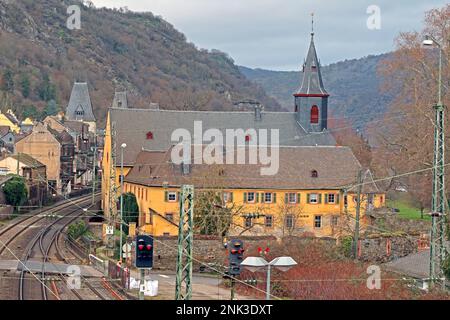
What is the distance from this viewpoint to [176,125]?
7556 centimetres

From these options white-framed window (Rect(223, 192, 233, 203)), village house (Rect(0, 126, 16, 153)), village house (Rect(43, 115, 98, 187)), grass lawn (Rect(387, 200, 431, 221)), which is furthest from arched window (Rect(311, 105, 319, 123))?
village house (Rect(0, 126, 16, 153))

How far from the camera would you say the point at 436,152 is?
2866 cm

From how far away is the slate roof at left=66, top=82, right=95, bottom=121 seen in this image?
480ft

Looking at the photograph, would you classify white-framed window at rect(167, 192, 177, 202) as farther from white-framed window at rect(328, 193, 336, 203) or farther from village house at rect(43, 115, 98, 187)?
village house at rect(43, 115, 98, 187)

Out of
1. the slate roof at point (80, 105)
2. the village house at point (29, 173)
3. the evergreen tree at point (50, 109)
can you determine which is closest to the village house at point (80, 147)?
the village house at point (29, 173)

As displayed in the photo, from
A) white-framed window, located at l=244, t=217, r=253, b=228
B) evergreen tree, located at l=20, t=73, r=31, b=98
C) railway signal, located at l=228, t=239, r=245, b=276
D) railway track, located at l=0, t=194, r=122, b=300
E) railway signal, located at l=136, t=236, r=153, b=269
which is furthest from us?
evergreen tree, located at l=20, t=73, r=31, b=98

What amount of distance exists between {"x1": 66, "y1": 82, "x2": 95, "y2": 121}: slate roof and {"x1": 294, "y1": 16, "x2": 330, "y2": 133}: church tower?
6877cm

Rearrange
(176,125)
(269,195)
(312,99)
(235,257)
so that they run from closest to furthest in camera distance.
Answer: (235,257) < (269,195) < (176,125) < (312,99)

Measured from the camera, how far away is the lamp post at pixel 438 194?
28.0m

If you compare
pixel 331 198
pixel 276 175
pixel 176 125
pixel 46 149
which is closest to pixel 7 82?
pixel 46 149

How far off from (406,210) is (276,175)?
15.7m

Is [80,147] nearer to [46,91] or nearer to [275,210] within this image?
[275,210]

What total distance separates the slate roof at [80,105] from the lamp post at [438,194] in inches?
4696

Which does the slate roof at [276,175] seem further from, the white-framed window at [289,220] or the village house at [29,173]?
the village house at [29,173]
